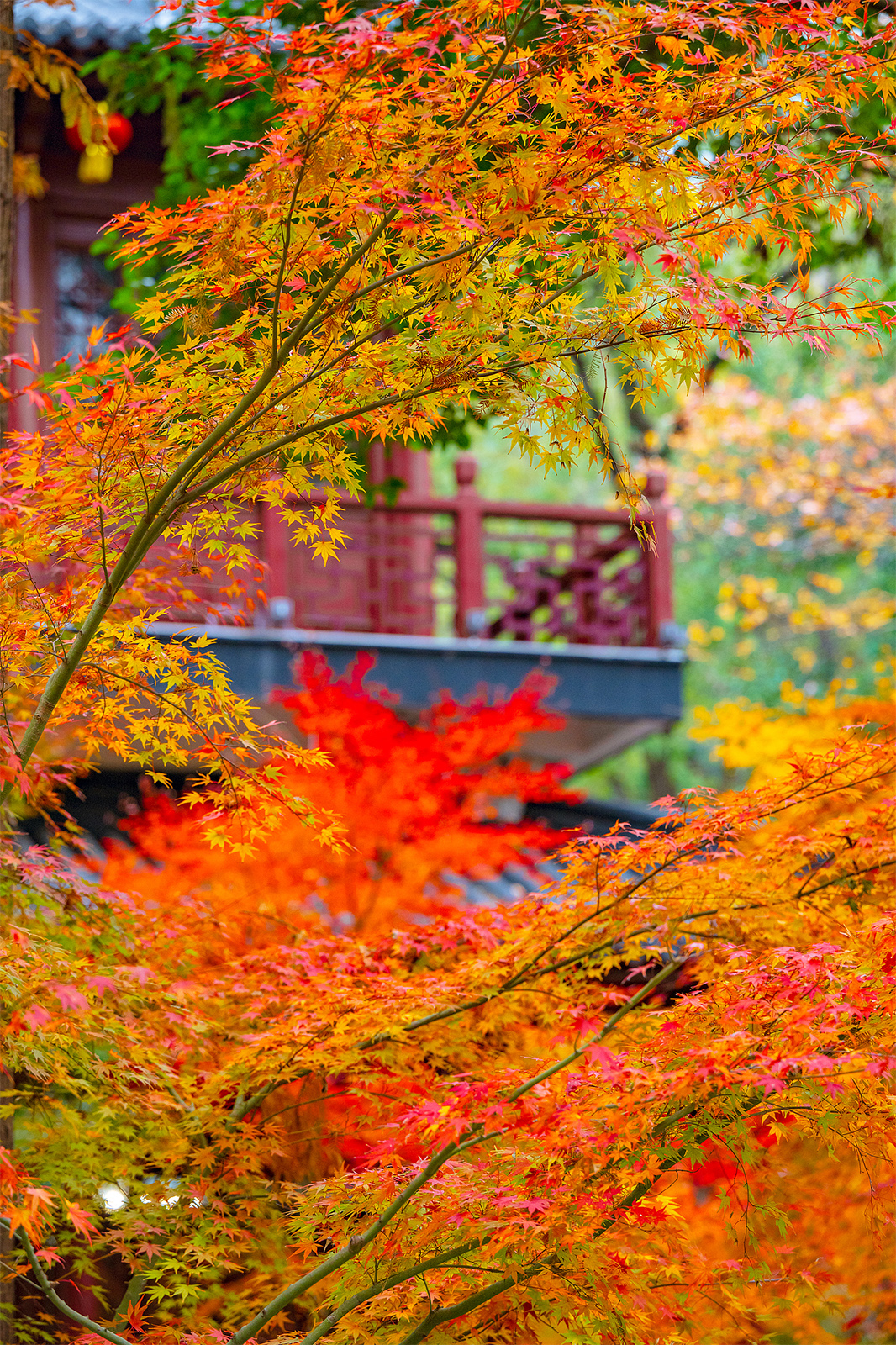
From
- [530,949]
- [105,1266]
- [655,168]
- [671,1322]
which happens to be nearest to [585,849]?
[530,949]

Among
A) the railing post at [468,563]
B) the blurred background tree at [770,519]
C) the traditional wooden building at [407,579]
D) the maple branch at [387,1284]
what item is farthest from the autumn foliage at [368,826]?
the blurred background tree at [770,519]

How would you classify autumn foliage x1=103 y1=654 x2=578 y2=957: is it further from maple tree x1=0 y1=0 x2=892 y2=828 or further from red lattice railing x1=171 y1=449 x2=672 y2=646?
maple tree x1=0 y1=0 x2=892 y2=828

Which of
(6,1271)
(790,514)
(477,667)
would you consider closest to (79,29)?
(477,667)

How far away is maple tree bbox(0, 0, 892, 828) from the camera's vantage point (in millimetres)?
2850

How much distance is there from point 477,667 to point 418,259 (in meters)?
7.39

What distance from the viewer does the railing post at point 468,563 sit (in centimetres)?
1035

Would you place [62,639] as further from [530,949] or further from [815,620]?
[815,620]

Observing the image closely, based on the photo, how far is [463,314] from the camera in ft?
9.84

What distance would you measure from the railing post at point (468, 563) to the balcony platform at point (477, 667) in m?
0.16

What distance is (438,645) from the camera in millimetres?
10266

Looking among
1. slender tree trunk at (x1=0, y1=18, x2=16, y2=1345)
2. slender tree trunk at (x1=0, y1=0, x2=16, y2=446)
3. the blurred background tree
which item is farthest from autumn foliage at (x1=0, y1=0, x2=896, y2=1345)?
the blurred background tree

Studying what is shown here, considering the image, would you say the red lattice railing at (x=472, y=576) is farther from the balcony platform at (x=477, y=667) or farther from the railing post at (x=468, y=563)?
the balcony platform at (x=477, y=667)

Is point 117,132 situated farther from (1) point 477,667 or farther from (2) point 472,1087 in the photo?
(2) point 472,1087

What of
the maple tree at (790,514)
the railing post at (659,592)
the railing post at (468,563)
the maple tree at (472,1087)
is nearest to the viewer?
the maple tree at (472,1087)
